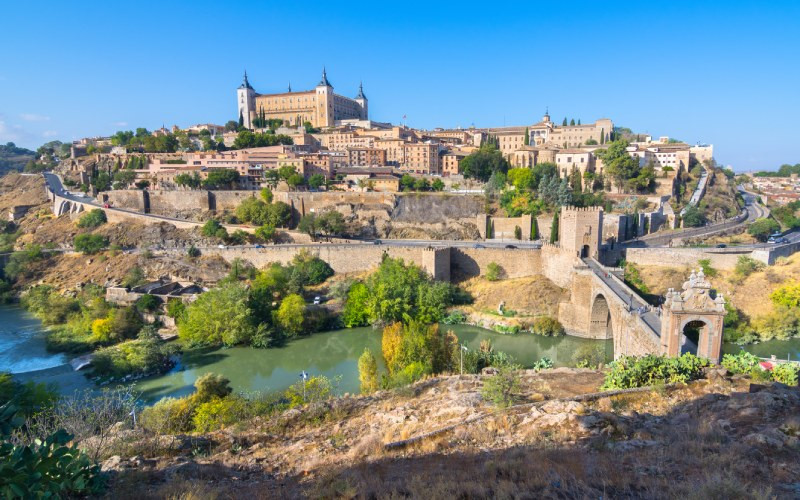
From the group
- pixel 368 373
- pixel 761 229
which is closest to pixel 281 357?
pixel 368 373

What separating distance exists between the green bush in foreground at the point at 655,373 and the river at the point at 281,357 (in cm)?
901

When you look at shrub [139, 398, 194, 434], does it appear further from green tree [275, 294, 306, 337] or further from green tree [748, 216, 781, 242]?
green tree [748, 216, 781, 242]

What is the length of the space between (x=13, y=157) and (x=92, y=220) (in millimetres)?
73154

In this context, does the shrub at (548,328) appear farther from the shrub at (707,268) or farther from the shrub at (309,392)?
the shrub at (309,392)

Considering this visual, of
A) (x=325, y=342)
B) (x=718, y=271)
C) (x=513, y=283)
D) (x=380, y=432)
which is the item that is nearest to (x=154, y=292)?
(x=325, y=342)

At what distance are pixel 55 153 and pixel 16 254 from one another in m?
46.5

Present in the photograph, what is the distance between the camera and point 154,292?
2680 cm

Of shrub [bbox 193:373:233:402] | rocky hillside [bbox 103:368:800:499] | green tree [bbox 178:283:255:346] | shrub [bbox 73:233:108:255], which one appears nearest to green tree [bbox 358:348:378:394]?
shrub [bbox 193:373:233:402]

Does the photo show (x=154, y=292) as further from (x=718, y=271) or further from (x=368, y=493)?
(x=718, y=271)

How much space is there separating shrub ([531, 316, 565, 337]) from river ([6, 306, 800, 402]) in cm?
30

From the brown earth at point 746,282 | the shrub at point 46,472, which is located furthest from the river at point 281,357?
the shrub at point 46,472

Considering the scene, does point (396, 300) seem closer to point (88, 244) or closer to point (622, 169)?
point (88, 244)

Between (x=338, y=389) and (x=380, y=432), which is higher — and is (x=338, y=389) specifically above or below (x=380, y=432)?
below

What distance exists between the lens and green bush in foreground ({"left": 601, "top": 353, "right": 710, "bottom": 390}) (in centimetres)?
946
